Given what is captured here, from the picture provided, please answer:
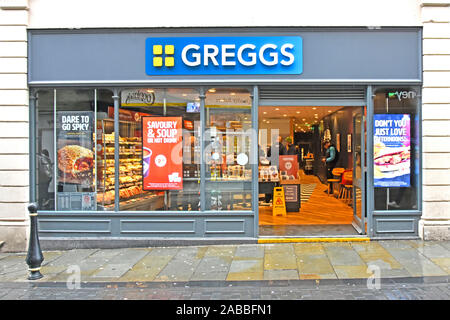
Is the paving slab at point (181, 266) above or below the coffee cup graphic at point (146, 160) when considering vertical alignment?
below

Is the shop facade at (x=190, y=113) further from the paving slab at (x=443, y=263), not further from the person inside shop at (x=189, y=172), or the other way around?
the paving slab at (x=443, y=263)

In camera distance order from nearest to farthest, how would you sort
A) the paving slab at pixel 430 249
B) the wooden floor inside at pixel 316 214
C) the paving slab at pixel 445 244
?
the paving slab at pixel 430 249, the paving slab at pixel 445 244, the wooden floor inside at pixel 316 214

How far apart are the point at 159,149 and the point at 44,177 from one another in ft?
9.10

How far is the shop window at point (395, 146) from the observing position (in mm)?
8484

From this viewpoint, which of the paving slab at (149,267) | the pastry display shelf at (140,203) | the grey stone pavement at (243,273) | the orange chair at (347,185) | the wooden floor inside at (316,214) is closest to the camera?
the grey stone pavement at (243,273)

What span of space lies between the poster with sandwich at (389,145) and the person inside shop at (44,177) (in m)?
7.51

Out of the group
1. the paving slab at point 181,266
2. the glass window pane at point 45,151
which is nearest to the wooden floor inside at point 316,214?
the paving slab at point 181,266

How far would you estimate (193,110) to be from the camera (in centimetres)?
868

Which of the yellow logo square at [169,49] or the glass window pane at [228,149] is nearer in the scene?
the yellow logo square at [169,49]

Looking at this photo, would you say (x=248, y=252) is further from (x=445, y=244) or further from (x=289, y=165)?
(x=289, y=165)

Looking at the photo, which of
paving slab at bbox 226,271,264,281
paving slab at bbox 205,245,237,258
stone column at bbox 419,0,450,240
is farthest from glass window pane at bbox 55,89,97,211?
stone column at bbox 419,0,450,240

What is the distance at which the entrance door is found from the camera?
8781mm

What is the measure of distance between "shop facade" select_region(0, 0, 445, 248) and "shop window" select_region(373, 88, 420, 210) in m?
0.03

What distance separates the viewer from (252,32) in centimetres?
848
